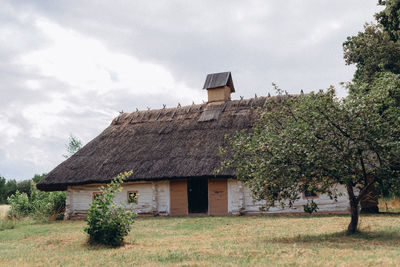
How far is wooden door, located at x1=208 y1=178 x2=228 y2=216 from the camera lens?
2025cm

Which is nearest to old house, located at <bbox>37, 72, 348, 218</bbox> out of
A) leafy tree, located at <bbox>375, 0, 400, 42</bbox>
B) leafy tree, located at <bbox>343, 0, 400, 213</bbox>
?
leafy tree, located at <bbox>343, 0, 400, 213</bbox>

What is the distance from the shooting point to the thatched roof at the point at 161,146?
67.4 ft

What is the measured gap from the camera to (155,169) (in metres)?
20.7

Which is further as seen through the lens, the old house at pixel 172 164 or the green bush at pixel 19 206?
the green bush at pixel 19 206

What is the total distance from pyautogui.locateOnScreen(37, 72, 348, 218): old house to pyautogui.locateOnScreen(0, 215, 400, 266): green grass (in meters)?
4.43

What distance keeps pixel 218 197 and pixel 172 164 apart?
2.95 m

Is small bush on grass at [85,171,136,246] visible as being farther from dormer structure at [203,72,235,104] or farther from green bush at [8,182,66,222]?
dormer structure at [203,72,235,104]

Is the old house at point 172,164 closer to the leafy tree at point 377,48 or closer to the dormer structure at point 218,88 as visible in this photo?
the dormer structure at point 218,88

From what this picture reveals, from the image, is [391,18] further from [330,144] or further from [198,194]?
[198,194]

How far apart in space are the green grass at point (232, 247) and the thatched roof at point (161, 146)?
5.19 metres

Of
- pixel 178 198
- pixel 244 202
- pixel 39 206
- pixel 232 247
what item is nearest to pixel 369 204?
pixel 244 202

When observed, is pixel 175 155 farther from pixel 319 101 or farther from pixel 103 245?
pixel 319 101

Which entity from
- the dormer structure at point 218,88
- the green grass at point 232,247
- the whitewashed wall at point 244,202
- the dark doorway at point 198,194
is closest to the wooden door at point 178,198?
the whitewashed wall at point 244,202

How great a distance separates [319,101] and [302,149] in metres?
1.46
